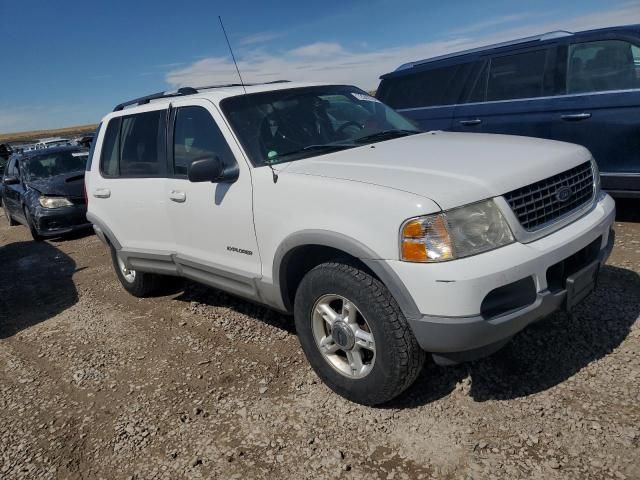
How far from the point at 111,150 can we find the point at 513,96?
4.39 meters

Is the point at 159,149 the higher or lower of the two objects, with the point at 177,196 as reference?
higher

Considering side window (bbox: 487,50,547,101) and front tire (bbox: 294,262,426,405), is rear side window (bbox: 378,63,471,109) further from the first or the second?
front tire (bbox: 294,262,426,405)

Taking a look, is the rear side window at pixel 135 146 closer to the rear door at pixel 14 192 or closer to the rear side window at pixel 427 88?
the rear side window at pixel 427 88

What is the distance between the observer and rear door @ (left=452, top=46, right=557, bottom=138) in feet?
18.4

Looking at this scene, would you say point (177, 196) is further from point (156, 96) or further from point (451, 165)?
point (451, 165)

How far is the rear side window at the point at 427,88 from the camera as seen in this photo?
6430 mm

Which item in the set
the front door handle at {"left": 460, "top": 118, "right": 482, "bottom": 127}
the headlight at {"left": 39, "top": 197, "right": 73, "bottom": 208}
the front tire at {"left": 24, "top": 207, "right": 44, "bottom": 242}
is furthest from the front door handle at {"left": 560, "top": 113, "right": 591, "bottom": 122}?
the front tire at {"left": 24, "top": 207, "right": 44, "bottom": 242}

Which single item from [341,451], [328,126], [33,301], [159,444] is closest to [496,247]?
[341,451]

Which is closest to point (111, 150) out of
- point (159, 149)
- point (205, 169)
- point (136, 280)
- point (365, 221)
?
point (159, 149)

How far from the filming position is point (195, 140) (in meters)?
3.78

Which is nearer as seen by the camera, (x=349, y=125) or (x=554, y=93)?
(x=349, y=125)

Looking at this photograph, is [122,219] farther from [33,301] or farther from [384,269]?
[384,269]

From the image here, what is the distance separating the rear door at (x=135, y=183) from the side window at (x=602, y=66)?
4.21 metres

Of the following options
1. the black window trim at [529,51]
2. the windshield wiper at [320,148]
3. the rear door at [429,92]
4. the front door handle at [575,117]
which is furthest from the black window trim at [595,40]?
the windshield wiper at [320,148]
